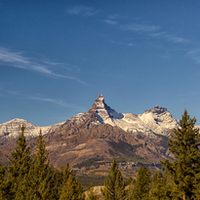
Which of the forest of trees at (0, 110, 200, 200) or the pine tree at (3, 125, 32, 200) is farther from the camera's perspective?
the pine tree at (3, 125, 32, 200)

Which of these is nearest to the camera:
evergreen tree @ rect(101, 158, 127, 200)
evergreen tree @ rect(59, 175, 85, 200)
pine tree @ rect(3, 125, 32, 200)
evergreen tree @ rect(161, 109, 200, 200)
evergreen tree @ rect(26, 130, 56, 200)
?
evergreen tree @ rect(161, 109, 200, 200)

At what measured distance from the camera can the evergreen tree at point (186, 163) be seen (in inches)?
2291

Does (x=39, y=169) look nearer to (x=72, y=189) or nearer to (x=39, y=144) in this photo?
(x=39, y=144)

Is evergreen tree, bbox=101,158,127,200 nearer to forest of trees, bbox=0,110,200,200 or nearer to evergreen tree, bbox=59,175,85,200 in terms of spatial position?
forest of trees, bbox=0,110,200,200

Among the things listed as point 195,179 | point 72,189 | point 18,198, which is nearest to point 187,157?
point 195,179

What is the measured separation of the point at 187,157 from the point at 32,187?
3639 cm

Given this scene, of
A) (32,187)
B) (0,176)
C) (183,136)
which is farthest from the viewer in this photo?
(32,187)

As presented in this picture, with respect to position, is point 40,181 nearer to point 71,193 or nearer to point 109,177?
point 71,193

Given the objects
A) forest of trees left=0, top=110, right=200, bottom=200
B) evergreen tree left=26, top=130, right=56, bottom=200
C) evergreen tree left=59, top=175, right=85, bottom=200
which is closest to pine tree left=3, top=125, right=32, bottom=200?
forest of trees left=0, top=110, right=200, bottom=200

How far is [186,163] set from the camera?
60094 millimetres

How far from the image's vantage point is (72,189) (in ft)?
224

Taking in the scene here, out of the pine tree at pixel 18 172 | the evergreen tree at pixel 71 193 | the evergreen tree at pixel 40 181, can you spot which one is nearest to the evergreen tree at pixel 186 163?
the evergreen tree at pixel 71 193

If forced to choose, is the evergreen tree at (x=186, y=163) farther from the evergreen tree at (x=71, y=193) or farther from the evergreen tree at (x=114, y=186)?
the evergreen tree at (x=114, y=186)

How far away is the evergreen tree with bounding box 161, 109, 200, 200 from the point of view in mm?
58188
